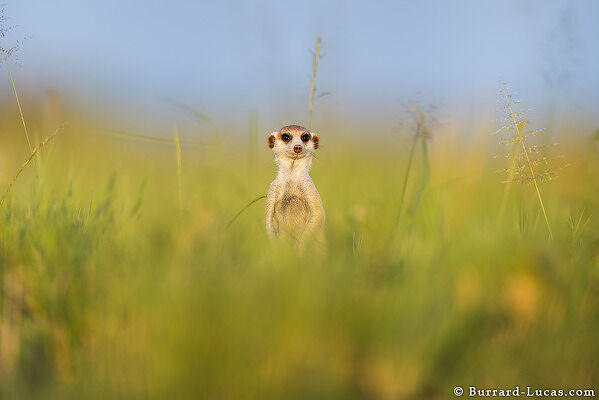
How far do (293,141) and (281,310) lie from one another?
304cm

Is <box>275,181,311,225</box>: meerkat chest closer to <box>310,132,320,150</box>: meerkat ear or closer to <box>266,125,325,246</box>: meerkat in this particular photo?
<box>266,125,325,246</box>: meerkat

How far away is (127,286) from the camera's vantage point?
2.19m

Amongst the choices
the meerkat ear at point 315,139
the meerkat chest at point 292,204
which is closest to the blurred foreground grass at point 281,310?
the meerkat chest at point 292,204

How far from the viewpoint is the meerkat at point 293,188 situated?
4750mm

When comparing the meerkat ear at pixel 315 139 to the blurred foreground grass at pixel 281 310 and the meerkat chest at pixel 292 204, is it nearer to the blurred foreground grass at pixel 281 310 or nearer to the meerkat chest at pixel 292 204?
the meerkat chest at pixel 292 204

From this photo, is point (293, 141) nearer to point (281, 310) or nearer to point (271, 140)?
point (271, 140)

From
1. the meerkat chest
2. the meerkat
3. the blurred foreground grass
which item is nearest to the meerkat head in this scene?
the meerkat

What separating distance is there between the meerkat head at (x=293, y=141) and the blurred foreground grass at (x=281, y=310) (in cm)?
173

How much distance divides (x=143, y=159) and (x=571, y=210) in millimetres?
3120

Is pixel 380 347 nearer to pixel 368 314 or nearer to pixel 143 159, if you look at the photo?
pixel 368 314

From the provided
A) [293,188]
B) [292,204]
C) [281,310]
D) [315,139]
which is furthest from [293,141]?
[281,310]

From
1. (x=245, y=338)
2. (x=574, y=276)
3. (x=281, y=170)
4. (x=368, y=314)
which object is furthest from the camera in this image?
(x=281, y=170)

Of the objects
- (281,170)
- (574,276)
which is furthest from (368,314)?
(281,170)

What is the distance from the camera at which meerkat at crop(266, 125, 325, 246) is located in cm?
475
